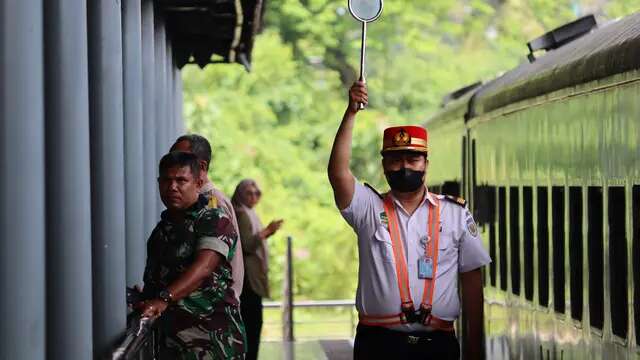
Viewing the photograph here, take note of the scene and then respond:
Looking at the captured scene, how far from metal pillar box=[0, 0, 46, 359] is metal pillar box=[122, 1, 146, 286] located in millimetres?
3575

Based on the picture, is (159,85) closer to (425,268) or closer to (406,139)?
(406,139)

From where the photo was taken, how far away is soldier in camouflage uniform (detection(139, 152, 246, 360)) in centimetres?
602

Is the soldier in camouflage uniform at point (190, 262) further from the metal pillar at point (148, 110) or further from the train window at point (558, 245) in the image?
the metal pillar at point (148, 110)

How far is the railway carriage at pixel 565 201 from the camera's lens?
6152 millimetres

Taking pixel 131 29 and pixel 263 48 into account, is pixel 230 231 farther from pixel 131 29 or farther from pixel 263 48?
pixel 263 48

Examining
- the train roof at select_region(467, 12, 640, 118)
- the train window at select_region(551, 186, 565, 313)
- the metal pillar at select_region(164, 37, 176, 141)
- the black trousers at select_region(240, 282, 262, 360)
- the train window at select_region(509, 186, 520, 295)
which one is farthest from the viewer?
the metal pillar at select_region(164, 37, 176, 141)

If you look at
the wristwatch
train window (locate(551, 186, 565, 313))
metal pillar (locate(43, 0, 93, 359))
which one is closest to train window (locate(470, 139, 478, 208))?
train window (locate(551, 186, 565, 313))

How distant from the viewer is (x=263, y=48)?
2973 cm

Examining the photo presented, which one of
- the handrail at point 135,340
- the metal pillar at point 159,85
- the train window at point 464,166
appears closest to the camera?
the handrail at point 135,340

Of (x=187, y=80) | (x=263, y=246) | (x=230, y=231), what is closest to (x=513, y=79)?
(x=263, y=246)

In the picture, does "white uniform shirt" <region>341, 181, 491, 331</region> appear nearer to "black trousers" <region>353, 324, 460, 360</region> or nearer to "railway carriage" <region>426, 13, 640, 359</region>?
"black trousers" <region>353, 324, 460, 360</region>

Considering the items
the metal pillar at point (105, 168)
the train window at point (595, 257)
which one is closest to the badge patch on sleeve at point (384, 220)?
the train window at point (595, 257)

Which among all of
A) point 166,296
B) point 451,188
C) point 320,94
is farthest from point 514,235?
point 320,94

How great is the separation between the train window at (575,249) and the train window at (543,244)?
0.70 m
